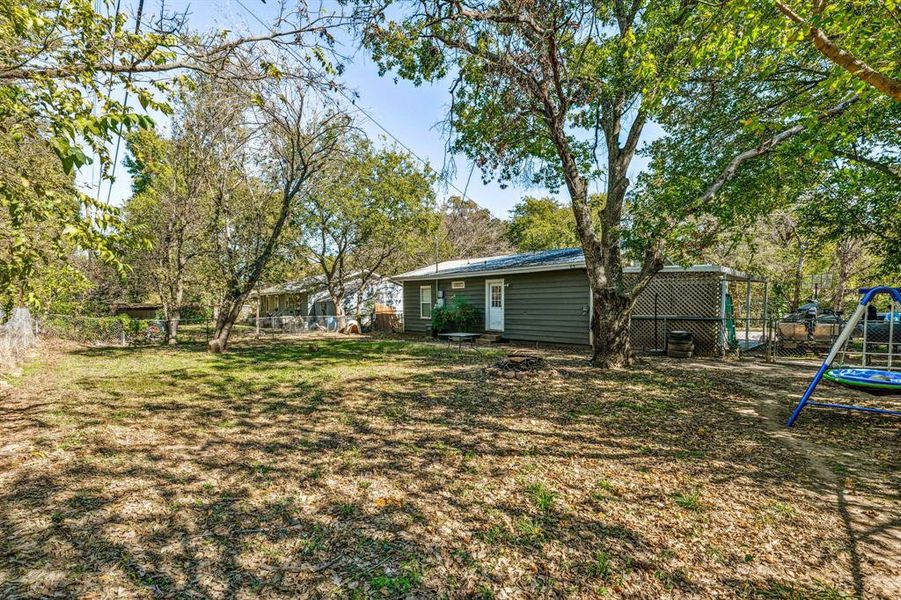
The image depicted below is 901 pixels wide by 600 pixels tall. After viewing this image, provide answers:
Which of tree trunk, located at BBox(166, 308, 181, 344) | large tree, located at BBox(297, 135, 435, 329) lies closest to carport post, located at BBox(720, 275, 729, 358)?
large tree, located at BBox(297, 135, 435, 329)

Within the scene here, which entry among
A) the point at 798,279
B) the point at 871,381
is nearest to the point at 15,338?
the point at 871,381

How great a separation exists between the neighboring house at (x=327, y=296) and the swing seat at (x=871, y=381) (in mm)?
20361

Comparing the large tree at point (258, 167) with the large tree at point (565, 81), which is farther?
the large tree at point (258, 167)

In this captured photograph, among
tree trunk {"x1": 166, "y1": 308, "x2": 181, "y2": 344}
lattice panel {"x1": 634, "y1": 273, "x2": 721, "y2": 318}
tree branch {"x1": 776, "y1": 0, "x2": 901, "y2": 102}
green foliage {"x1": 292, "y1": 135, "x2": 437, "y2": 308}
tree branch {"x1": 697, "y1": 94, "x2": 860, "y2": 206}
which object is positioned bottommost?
tree trunk {"x1": 166, "y1": 308, "x2": 181, "y2": 344}

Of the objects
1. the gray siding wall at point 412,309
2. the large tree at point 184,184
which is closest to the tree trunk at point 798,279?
the gray siding wall at point 412,309

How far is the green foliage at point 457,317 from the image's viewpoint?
1537 centimetres

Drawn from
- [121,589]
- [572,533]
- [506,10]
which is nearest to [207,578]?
[121,589]

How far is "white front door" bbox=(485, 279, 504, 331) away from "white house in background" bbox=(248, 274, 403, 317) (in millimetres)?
9632

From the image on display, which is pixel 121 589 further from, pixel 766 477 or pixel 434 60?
pixel 434 60

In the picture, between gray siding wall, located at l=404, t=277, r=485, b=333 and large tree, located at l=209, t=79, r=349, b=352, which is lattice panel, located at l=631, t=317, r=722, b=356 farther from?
large tree, located at l=209, t=79, r=349, b=352

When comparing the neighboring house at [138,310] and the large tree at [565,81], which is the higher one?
the large tree at [565,81]

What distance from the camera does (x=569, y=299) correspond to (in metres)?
12.6

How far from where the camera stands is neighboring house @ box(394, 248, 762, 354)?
11.1 metres

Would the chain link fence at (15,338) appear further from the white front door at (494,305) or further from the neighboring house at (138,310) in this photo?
the neighboring house at (138,310)
